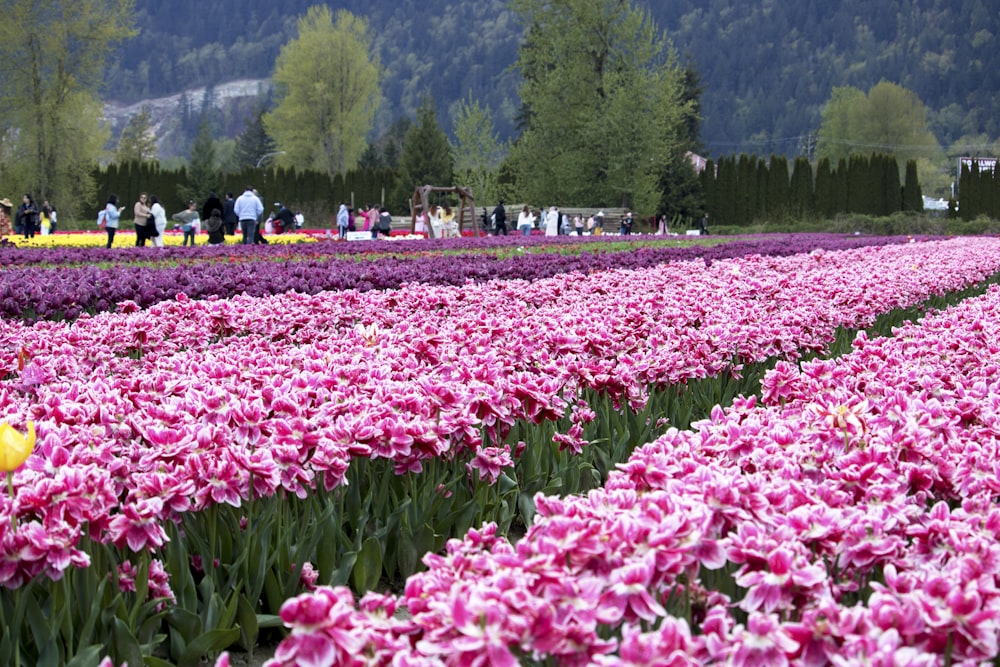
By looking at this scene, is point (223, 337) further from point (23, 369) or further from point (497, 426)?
point (497, 426)

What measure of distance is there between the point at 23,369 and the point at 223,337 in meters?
1.88

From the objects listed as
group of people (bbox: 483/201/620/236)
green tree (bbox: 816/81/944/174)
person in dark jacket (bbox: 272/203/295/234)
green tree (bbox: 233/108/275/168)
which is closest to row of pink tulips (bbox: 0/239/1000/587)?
person in dark jacket (bbox: 272/203/295/234)

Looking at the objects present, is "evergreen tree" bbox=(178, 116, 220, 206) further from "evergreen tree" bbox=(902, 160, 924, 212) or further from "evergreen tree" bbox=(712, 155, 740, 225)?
"evergreen tree" bbox=(902, 160, 924, 212)

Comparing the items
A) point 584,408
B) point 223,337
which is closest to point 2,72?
point 223,337

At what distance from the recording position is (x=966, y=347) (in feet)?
14.2

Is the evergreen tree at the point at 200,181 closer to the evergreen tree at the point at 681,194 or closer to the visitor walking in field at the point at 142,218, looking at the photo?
the evergreen tree at the point at 681,194

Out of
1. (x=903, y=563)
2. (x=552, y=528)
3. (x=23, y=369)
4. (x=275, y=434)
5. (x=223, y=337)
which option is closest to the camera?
(x=552, y=528)

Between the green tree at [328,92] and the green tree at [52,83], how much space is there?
2021cm

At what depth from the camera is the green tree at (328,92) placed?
207 ft

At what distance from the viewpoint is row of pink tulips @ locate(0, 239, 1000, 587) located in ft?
8.05

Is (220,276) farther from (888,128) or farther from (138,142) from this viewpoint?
(888,128)

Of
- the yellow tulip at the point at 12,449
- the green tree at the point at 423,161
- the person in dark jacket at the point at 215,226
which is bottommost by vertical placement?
the yellow tulip at the point at 12,449

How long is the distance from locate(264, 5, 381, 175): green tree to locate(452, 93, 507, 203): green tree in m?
14.9

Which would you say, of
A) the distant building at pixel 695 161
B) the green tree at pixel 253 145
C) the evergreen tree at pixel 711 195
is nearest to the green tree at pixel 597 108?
the distant building at pixel 695 161
